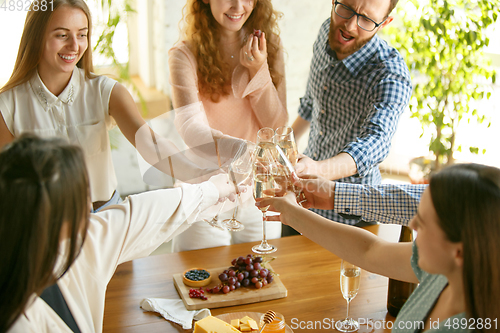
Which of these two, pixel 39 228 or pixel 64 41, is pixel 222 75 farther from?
pixel 39 228

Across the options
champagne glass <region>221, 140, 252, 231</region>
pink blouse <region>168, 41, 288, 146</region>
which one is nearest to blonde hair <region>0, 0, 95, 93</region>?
pink blouse <region>168, 41, 288, 146</region>

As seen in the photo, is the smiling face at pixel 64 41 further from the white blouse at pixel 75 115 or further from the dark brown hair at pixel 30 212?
the dark brown hair at pixel 30 212

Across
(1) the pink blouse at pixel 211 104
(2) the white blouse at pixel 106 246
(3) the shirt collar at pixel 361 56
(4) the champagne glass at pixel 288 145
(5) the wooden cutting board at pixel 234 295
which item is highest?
(3) the shirt collar at pixel 361 56

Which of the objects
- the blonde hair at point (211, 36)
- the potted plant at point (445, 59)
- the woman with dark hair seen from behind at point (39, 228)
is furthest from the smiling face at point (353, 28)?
the woman with dark hair seen from behind at point (39, 228)

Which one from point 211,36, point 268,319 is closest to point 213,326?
point 268,319

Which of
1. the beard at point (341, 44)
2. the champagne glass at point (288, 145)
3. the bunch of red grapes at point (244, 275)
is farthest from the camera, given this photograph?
the beard at point (341, 44)

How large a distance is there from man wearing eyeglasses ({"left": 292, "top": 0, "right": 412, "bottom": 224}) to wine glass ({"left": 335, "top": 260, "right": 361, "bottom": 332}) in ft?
1.31

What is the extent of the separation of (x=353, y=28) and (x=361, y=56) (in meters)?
0.10

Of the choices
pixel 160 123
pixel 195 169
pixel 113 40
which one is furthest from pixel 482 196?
pixel 113 40

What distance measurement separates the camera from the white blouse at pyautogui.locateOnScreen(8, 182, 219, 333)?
775 millimetres

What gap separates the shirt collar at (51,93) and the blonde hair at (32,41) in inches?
1.1

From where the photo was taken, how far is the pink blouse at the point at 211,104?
5.23ft

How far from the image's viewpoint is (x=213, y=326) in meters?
0.95

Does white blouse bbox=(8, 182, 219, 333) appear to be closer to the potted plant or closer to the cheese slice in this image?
the cheese slice
